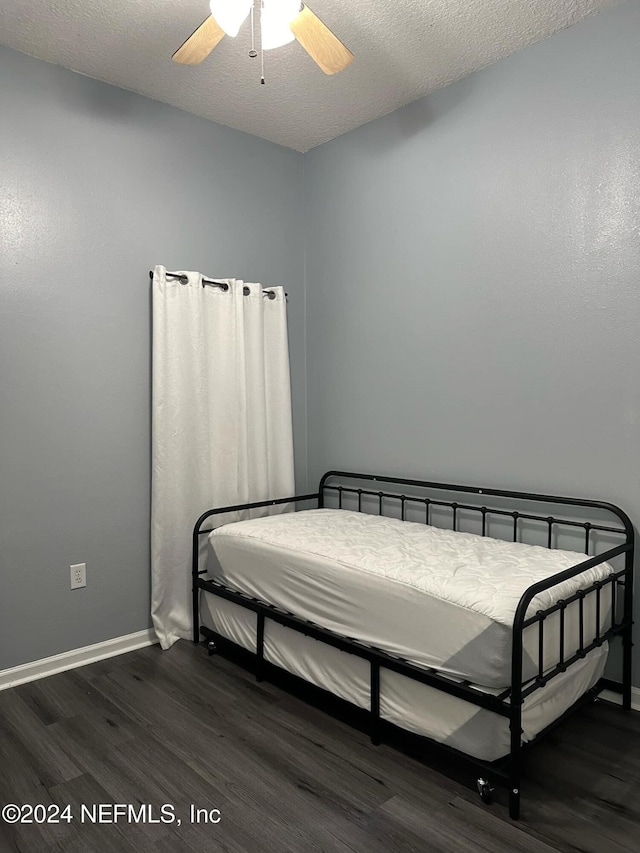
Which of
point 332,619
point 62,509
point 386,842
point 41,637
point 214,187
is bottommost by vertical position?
point 386,842

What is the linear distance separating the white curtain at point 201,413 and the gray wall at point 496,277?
16.3 inches

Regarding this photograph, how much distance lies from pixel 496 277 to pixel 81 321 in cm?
183

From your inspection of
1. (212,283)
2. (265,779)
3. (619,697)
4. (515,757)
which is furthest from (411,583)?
(212,283)

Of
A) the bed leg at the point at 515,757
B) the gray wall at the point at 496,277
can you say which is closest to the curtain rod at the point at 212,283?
the gray wall at the point at 496,277

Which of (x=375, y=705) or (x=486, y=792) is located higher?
(x=375, y=705)

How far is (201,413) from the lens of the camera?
303 centimetres

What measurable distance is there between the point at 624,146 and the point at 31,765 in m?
2.94

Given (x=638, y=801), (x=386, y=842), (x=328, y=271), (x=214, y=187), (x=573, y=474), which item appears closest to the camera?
(x=386, y=842)

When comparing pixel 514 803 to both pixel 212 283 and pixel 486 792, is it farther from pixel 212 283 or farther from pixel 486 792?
pixel 212 283

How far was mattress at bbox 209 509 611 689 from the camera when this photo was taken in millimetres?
1792

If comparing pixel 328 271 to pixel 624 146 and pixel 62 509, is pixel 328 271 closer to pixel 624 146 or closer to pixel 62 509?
pixel 624 146

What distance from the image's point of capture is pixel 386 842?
1590 millimetres

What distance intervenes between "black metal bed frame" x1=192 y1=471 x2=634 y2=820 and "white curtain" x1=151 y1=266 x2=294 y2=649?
124mm

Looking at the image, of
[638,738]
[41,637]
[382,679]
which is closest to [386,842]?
[382,679]
